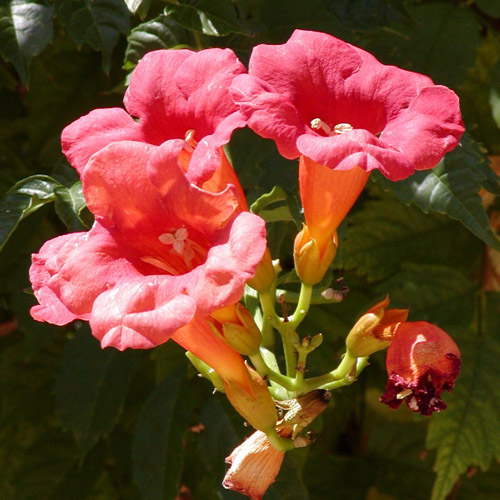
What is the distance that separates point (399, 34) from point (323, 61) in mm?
930

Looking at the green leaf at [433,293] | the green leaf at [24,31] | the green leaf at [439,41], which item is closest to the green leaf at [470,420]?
the green leaf at [433,293]

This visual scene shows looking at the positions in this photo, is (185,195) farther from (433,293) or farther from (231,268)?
(433,293)

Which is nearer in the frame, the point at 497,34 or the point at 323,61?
the point at 323,61

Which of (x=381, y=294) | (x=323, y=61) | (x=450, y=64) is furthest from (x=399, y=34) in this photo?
(x=323, y=61)

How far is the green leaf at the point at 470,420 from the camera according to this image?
225 centimetres

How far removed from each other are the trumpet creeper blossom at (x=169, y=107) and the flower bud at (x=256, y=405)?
1.39 feet

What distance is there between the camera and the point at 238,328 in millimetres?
1370

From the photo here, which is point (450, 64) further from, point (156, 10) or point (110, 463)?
point (110, 463)

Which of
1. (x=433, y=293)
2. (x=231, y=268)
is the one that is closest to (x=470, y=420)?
(x=433, y=293)

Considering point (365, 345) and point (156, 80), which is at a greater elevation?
point (156, 80)

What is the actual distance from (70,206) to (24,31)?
1.50 ft

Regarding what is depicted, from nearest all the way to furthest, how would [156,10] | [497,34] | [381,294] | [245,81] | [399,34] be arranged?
[245,81], [156,10], [399,34], [381,294], [497,34]

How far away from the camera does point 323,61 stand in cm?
140

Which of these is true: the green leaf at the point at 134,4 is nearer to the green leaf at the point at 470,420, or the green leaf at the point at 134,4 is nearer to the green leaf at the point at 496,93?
the green leaf at the point at 496,93
